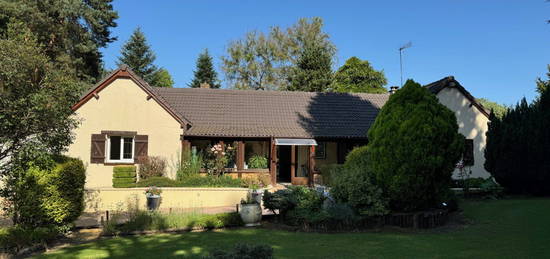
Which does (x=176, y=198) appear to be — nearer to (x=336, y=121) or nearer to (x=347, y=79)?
(x=336, y=121)

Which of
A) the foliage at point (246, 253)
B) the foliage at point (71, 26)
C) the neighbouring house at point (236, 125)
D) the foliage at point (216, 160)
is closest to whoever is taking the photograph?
the foliage at point (246, 253)

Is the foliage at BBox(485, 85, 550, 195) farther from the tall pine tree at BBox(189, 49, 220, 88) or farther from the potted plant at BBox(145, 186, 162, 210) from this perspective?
the tall pine tree at BBox(189, 49, 220, 88)

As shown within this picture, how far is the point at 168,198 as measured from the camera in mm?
14672

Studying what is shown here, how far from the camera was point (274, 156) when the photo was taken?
67.1 feet

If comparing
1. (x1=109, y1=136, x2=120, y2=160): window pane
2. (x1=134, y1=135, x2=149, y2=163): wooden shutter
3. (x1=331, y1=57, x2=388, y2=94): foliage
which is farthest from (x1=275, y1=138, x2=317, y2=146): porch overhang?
(x1=331, y1=57, x2=388, y2=94): foliage

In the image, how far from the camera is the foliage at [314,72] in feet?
124

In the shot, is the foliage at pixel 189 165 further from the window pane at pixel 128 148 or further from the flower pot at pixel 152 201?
the flower pot at pixel 152 201

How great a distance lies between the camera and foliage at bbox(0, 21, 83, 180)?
7.77 meters

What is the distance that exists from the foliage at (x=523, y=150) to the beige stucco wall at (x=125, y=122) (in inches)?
648

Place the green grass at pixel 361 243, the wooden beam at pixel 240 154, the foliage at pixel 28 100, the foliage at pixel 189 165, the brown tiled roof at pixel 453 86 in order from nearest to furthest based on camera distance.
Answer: the green grass at pixel 361 243 → the foliage at pixel 28 100 → the foliage at pixel 189 165 → the wooden beam at pixel 240 154 → the brown tiled roof at pixel 453 86

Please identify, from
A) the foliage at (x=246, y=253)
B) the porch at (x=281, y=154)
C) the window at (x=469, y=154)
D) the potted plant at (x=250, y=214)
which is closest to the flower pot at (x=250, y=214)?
the potted plant at (x=250, y=214)

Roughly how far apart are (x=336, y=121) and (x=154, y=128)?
1126 cm

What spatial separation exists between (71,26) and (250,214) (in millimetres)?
29399

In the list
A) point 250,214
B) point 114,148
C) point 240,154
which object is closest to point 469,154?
point 240,154
